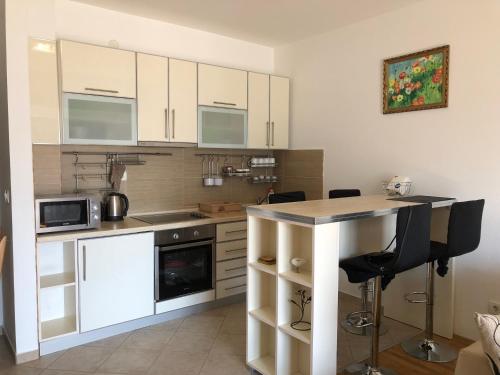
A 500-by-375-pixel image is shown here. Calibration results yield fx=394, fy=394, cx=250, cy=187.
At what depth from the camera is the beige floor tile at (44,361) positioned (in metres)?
2.47

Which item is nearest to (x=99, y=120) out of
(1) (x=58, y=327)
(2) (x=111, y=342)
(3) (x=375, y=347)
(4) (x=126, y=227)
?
(4) (x=126, y=227)

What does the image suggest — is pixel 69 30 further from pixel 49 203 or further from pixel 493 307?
pixel 493 307

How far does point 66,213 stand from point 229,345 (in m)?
1.44

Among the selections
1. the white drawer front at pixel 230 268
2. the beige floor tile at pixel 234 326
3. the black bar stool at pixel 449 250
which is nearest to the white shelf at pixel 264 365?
the beige floor tile at pixel 234 326

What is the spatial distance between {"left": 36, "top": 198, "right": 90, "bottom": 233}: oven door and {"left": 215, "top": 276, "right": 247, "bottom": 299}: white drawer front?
4.13ft

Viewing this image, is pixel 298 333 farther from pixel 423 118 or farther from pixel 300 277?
pixel 423 118

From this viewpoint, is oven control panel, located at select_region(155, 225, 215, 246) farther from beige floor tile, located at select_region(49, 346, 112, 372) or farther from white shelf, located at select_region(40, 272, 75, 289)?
beige floor tile, located at select_region(49, 346, 112, 372)

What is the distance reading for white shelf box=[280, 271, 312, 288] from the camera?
201cm

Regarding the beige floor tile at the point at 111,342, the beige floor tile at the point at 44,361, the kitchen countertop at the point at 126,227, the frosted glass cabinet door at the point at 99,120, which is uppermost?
the frosted glass cabinet door at the point at 99,120

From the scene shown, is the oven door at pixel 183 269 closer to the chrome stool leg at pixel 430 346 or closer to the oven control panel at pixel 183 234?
the oven control panel at pixel 183 234

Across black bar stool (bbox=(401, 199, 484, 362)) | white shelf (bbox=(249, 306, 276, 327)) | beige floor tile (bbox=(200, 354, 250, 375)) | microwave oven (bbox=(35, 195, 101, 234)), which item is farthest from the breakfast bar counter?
microwave oven (bbox=(35, 195, 101, 234))

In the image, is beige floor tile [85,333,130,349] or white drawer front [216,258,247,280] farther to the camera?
white drawer front [216,258,247,280]

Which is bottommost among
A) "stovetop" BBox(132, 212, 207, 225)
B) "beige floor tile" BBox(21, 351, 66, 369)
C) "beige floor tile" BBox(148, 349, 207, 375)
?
"beige floor tile" BBox(148, 349, 207, 375)

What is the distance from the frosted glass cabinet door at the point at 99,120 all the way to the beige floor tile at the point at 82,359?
4.75ft
